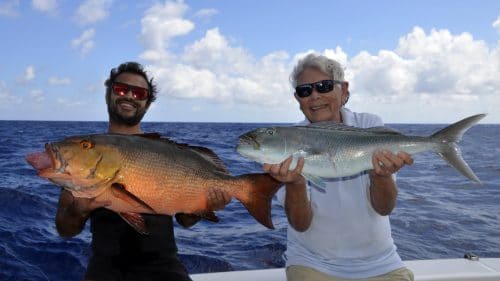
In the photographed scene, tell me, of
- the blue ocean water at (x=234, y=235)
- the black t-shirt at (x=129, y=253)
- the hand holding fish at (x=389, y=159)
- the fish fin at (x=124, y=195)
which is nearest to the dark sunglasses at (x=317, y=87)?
the hand holding fish at (x=389, y=159)

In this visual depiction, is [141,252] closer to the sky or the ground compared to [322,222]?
closer to the ground

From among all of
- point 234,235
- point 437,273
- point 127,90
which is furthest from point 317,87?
point 234,235

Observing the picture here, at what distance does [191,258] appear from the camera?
7406mm

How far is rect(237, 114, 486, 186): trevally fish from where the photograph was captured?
3656 millimetres

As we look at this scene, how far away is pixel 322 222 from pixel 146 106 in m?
2.14

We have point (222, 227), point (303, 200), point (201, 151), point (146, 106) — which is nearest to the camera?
point (201, 151)

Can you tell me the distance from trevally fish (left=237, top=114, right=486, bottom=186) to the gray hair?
2.56 ft

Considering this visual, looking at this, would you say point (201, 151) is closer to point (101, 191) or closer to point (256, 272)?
point (101, 191)

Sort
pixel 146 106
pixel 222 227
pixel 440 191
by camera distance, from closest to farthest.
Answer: pixel 146 106
pixel 222 227
pixel 440 191

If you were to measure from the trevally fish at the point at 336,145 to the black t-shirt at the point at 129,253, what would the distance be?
1.28 metres

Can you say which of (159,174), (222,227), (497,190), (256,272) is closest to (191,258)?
(222,227)

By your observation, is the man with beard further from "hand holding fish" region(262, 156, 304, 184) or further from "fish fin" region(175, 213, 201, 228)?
"hand holding fish" region(262, 156, 304, 184)

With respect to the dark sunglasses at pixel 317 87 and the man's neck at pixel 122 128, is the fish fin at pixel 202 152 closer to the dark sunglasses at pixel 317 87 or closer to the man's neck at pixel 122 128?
the man's neck at pixel 122 128

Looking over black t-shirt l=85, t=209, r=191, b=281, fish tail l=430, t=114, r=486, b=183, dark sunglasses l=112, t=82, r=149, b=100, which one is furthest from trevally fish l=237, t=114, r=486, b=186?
dark sunglasses l=112, t=82, r=149, b=100
